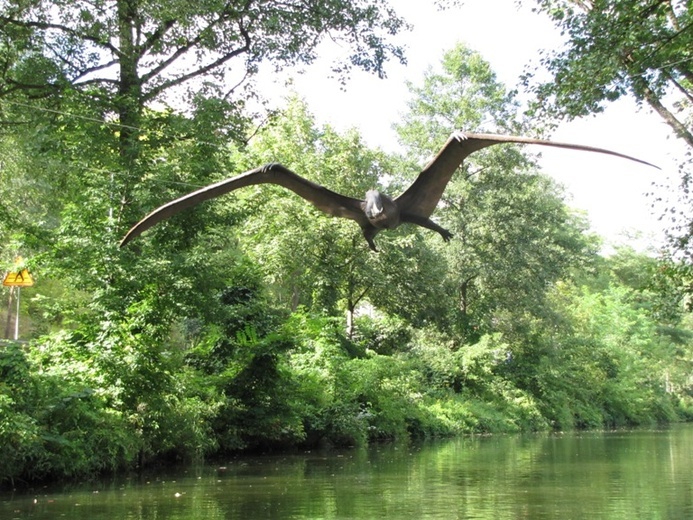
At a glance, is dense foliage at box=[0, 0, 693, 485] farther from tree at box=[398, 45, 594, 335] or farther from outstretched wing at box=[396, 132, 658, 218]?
outstretched wing at box=[396, 132, 658, 218]

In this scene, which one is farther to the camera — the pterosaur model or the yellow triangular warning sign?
the yellow triangular warning sign

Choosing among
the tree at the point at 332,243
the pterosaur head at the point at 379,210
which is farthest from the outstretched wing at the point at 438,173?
the tree at the point at 332,243

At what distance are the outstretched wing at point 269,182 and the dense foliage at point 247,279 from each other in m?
4.33

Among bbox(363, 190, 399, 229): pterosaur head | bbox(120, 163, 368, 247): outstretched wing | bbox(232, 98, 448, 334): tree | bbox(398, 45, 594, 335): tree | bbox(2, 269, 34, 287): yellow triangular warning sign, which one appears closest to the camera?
bbox(120, 163, 368, 247): outstretched wing

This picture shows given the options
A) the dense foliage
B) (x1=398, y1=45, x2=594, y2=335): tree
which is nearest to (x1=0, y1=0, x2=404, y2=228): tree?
the dense foliage

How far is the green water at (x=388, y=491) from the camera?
8.05m

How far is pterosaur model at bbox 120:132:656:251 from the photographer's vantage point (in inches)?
246

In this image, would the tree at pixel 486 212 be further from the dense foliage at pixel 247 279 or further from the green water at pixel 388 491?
the green water at pixel 388 491

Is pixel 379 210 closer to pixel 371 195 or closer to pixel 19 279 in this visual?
pixel 371 195

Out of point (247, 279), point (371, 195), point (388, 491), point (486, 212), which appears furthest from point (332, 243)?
point (371, 195)

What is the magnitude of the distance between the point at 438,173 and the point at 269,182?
4.94 ft

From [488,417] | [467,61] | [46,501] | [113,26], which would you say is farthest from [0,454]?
[467,61]

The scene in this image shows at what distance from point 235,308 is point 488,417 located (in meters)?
15.1

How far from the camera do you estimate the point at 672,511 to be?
800 cm
